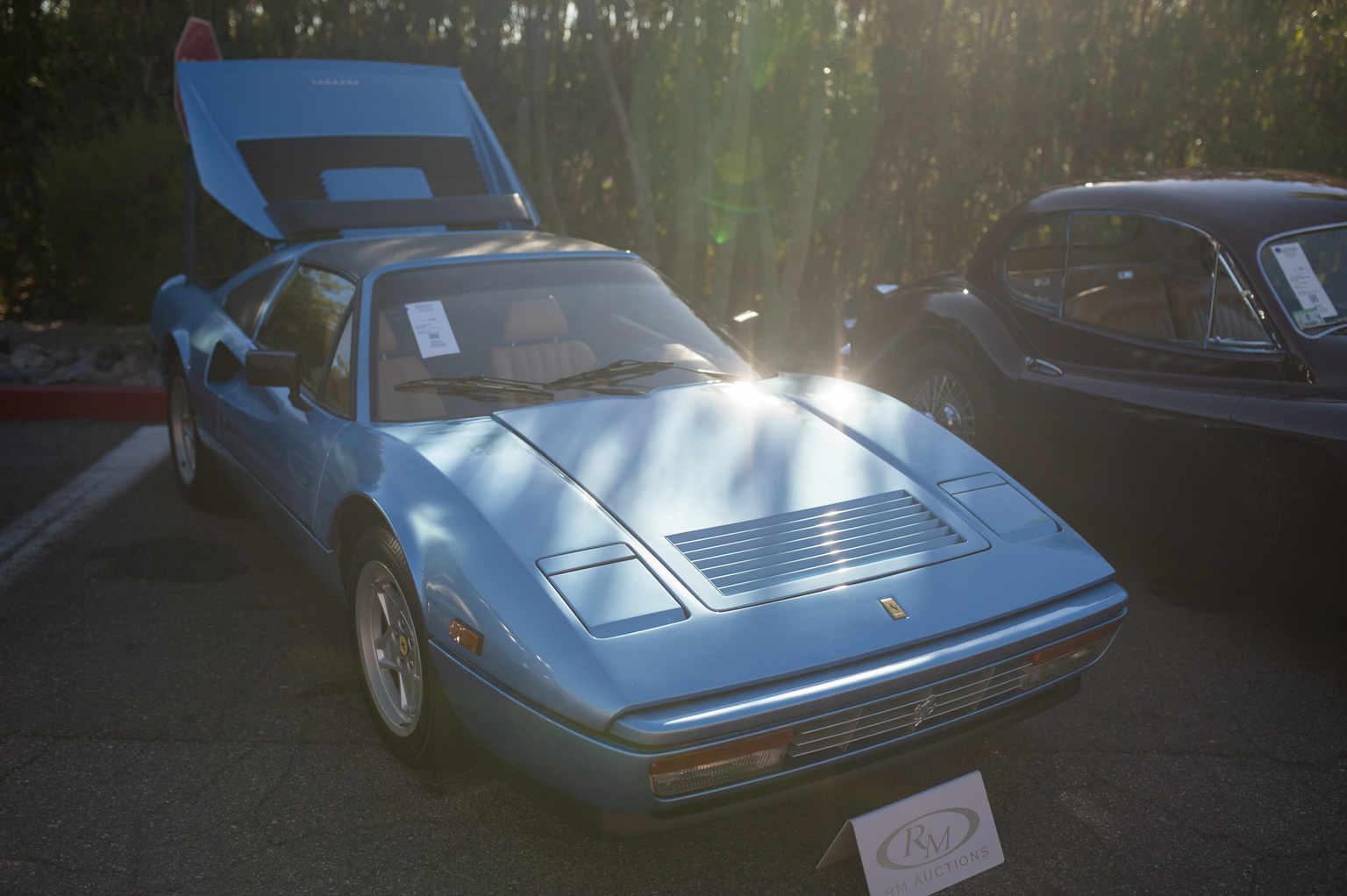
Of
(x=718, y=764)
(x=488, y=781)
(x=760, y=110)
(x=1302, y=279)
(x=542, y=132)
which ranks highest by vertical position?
(x=760, y=110)

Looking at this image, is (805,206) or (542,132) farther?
(542,132)

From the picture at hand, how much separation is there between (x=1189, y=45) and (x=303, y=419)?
7.19m

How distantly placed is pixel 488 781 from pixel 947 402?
293 centimetres

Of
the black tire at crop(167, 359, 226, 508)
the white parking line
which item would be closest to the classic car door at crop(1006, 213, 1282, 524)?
the black tire at crop(167, 359, 226, 508)

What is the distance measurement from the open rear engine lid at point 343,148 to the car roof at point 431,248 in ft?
2.09

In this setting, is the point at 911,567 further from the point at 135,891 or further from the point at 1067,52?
the point at 1067,52

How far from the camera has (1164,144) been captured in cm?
766

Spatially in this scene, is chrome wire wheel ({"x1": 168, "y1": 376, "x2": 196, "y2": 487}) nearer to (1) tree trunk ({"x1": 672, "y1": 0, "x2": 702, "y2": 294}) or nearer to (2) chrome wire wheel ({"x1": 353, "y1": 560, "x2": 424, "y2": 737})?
(2) chrome wire wheel ({"x1": 353, "y1": 560, "x2": 424, "y2": 737})

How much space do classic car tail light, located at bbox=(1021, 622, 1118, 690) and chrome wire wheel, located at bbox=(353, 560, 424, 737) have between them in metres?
1.49

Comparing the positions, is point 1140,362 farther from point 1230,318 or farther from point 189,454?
point 189,454

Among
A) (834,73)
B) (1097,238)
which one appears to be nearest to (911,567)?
(1097,238)

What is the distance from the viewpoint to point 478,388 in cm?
304

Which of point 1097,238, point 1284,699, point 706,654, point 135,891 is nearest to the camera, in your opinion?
point 706,654

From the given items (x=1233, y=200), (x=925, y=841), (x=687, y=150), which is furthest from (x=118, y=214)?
(x=925, y=841)
